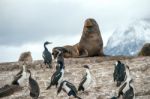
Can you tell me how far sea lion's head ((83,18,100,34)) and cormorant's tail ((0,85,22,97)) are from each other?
47.2 feet

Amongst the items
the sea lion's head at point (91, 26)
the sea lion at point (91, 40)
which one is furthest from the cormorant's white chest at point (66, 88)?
the sea lion's head at point (91, 26)

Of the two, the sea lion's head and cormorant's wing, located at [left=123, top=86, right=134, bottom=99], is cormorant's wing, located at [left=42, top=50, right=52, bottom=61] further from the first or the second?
the sea lion's head

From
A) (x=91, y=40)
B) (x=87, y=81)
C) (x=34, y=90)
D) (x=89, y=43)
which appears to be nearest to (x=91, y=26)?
(x=91, y=40)

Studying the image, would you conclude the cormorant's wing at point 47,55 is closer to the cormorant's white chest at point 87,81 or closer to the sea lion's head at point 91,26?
the cormorant's white chest at point 87,81

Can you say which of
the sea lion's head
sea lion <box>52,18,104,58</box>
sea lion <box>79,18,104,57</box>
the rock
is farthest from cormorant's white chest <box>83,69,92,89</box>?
the rock

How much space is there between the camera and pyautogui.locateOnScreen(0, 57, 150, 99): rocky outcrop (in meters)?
24.6

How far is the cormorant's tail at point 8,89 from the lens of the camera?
25.2m

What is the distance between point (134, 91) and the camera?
24203 mm

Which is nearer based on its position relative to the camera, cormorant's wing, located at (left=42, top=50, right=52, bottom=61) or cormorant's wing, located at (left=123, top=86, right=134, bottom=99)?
cormorant's wing, located at (left=123, top=86, right=134, bottom=99)

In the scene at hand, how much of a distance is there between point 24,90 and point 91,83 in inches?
115

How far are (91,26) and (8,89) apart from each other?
15.4 metres

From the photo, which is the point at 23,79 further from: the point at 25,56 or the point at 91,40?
the point at 25,56

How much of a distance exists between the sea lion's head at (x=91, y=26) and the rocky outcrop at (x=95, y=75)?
25.7ft

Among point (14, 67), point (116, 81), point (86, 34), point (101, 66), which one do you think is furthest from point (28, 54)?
point (116, 81)
